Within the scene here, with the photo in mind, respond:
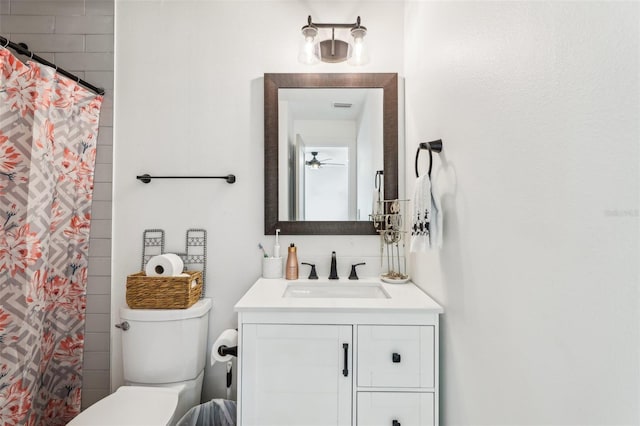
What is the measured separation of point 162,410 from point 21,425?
62 cm

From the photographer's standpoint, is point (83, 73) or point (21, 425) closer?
point (21, 425)

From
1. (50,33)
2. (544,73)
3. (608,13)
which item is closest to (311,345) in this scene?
(544,73)

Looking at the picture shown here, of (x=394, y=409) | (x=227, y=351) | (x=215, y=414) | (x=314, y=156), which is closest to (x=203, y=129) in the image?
(x=314, y=156)

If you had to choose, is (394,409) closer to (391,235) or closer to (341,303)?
(341,303)

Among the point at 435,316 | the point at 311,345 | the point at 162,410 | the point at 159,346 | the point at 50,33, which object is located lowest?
the point at 162,410

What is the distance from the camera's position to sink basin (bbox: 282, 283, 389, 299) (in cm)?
165

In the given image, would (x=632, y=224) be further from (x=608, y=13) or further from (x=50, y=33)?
(x=50, y=33)

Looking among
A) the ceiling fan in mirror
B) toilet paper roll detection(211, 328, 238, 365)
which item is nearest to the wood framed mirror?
the ceiling fan in mirror

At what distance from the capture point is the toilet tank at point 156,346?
1.53 m

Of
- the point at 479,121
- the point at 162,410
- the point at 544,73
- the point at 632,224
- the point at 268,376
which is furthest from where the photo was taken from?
the point at 162,410

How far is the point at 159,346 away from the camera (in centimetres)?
154

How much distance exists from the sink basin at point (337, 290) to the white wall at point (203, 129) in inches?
6.1

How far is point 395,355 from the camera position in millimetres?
1196

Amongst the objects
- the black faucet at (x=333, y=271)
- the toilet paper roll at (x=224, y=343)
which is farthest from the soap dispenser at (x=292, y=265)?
the toilet paper roll at (x=224, y=343)
